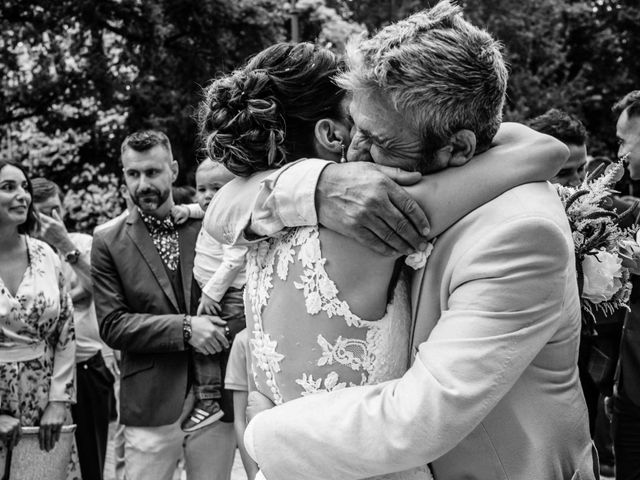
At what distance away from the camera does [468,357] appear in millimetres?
1596

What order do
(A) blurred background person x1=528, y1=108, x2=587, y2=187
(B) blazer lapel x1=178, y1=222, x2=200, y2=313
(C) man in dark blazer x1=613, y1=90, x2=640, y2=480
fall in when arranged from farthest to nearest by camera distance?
1. (A) blurred background person x1=528, y1=108, x2=587, y2=187
2. (B) blazer lapel x1=178, y1=222, x2=200, y2=313
3. (C) man in dark blazer x1=613, y1=90, x2=640, y2=480

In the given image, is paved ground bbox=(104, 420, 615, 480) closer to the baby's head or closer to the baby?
the baby

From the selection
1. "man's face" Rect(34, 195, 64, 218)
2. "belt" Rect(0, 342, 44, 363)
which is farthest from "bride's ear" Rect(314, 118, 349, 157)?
"man's face" Rect(34, 195, 64, 218)

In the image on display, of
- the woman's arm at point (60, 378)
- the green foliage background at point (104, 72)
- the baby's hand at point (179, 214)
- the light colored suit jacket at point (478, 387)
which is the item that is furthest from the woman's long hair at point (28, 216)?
the green foliage background at point (104, 72)

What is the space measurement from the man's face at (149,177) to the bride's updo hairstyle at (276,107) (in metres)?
2.84

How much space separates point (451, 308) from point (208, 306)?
10.3 ft

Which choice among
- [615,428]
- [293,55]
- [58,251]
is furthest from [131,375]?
[293,55]

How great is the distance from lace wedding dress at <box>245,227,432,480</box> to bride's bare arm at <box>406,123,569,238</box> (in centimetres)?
24

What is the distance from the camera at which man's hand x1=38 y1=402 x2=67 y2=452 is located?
15.6ft

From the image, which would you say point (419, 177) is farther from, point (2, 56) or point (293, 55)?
point (2, 56)

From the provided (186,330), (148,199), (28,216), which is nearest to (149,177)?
(148,199)

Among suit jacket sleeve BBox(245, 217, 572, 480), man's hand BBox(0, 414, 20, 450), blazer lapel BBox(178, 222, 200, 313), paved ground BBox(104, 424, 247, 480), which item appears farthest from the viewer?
paved ground BBox(104, 424, 247, 480)

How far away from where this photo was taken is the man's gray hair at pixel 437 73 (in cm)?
170

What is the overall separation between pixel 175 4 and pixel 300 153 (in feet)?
36.4
